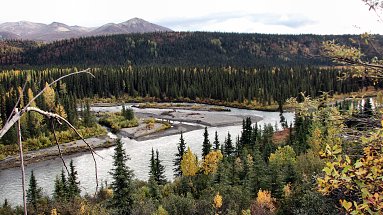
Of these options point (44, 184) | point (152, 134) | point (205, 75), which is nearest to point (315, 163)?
point (44, 184)

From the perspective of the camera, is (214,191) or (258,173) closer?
(214,191)

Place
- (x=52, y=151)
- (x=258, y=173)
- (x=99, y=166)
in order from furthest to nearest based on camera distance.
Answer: (x=52, y=151), (x=99, y=166), (x=258, y=173)

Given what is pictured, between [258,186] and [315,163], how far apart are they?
5820 millimetres

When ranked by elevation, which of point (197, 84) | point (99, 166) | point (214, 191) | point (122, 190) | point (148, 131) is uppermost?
point (197, 84)

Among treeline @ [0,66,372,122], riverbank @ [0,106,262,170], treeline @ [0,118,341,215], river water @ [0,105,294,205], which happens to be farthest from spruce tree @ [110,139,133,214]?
treeline @ [0,66,372,122]

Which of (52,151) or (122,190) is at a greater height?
(122,190)

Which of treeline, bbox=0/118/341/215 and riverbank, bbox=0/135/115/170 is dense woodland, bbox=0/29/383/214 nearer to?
treeline, bbox=0/118/341/215

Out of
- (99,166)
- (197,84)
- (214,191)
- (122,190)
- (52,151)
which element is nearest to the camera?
(122,190)

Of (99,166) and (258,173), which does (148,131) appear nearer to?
(99,166)

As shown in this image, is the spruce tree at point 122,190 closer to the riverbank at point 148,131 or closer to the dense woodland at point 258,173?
the dense woodland at point 258,173

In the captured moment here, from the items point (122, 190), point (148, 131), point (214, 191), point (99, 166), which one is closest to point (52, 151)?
point (99, 166)

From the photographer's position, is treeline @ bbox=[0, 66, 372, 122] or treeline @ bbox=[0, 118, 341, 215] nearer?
treeline @ bbox=[0, 118, 341, 215]

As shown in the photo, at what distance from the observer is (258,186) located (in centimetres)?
3766

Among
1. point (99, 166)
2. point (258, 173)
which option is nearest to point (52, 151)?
point (99, 166)
